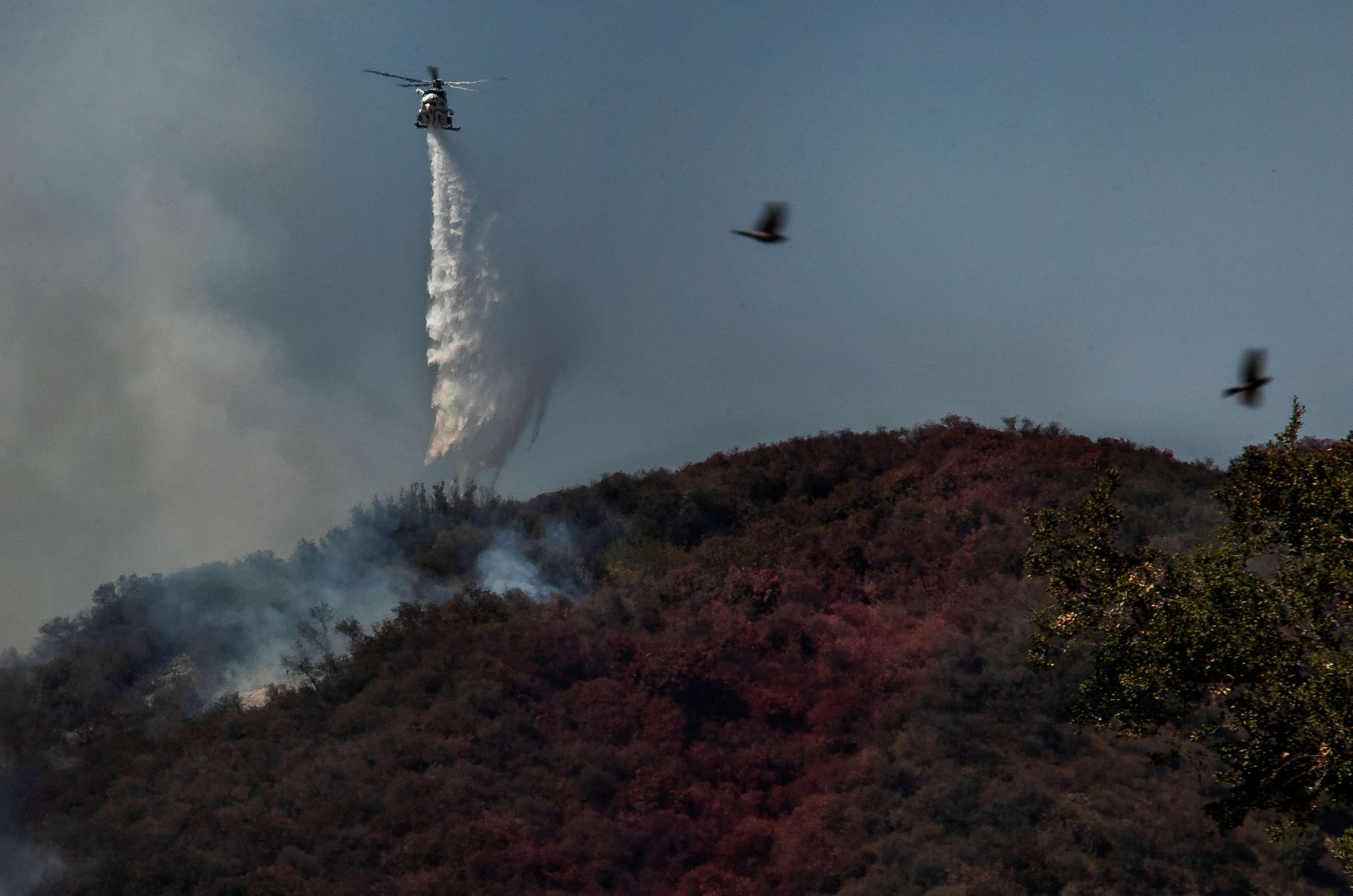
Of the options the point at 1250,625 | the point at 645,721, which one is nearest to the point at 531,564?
the point at 645,721

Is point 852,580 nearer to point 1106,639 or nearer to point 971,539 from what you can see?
point 971,539

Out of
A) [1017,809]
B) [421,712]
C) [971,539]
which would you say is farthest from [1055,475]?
[421,712]

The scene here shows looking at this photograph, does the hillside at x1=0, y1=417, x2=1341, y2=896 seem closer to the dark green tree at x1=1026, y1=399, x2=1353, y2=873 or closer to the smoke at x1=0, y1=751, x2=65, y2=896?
the smoke at x1=0, y1=751, x2=65, y2=896

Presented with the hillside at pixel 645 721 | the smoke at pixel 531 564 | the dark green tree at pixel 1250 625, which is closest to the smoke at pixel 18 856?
the hillside at pixel 645 721

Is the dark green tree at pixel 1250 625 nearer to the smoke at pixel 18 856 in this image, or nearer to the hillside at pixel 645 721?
the hillside at pixel 645 721

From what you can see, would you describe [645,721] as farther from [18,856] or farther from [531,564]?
[18,856]

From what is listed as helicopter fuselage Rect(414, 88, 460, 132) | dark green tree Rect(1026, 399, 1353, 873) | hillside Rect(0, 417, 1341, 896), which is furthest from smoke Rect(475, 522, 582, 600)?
dark green tree Rect(1026, 399, 1353, 873)
